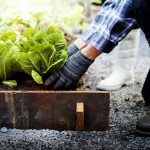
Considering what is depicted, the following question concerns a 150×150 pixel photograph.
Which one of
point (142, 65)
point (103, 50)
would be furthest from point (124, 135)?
point (142, 65)

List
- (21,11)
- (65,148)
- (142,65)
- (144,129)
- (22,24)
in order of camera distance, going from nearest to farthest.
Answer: (65,148)
(144,129)
(22,24)
(21,11)
(142,65)

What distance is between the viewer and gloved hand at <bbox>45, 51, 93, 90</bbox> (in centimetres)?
214

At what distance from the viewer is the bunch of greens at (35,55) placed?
2123mm

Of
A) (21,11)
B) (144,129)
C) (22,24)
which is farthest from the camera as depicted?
(21,11)

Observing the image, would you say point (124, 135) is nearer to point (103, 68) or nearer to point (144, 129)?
point (144, 129)

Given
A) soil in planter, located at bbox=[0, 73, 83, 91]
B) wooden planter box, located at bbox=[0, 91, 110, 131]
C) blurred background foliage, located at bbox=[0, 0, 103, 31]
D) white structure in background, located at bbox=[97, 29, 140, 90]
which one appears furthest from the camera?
blurred background foliage, located at bbox=[0, 0, 103, 31]

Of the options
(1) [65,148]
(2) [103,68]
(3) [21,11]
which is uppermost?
(3) [21,11]

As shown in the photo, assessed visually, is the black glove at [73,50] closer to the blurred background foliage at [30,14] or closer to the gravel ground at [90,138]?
the gravel ground at [90,138]

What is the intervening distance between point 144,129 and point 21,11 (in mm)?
1903

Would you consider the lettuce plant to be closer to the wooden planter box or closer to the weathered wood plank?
the wooden planter box

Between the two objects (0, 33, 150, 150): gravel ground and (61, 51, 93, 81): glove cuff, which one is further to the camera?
(61, 51, 93, 81): glove cuff

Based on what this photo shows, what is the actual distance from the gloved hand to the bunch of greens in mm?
32

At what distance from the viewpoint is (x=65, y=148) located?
1.89 metres

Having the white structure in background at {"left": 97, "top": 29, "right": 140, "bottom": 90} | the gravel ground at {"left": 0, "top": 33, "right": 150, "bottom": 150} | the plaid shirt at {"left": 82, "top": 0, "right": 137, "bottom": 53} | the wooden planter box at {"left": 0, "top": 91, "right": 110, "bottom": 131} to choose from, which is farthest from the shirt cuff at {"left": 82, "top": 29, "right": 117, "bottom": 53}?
the white structure in background at {"left": 97, "top": 29, "right": 140, "bottom": 90}
